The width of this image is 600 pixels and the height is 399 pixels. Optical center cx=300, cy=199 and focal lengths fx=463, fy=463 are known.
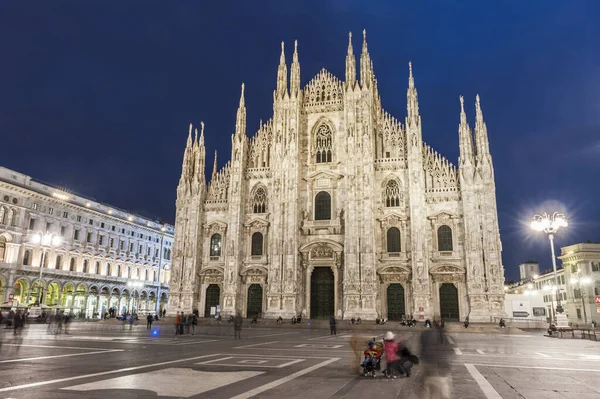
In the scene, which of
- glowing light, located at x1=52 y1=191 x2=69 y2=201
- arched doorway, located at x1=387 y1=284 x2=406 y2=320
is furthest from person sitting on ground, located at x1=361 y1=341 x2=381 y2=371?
glowing light, located at x1=52 y1=191 x2=69 y2=201

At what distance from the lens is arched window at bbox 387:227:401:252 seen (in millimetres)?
41344

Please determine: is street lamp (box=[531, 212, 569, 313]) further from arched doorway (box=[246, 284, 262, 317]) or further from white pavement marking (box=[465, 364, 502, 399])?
arched doorway (box=[246, 284, 262, 317])

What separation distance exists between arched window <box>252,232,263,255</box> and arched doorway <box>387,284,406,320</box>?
12.8 meters

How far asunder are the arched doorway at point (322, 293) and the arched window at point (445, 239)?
10.1 meters

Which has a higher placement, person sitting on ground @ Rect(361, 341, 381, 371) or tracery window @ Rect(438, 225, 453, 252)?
tracery window @ Rect(438, 225, 453, 252)

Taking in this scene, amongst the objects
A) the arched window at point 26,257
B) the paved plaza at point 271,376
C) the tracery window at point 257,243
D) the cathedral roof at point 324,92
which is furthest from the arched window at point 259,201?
the paved plaza at point 271,376

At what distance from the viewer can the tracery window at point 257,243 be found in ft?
147

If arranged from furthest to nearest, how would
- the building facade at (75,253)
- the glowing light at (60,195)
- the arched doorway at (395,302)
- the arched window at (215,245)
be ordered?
the glowing light at (60,195) < the building facade at (75,253) < the arched window at (215,245) < the arched doorway at (395,302)

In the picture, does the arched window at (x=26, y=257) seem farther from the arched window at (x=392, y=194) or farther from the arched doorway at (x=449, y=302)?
the arched doorway at (x=449, y=302)

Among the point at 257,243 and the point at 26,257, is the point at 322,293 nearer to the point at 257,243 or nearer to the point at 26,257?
the point at 257,243

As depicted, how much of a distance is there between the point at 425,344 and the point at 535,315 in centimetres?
3486

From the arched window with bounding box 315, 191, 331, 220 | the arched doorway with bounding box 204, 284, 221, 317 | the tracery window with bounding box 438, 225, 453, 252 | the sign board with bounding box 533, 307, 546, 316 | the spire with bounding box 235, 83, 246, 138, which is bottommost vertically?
the sign board with bounding box 533, 307, 546, 316

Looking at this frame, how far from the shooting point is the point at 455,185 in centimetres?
4075

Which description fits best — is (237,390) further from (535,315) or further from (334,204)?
(535,315)
